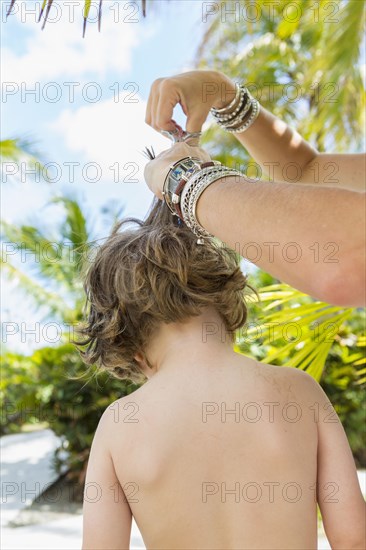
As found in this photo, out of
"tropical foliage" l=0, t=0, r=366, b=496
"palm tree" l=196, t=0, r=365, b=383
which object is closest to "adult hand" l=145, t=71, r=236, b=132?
"tropical foliage" l=0, t=0, r=366, b=496

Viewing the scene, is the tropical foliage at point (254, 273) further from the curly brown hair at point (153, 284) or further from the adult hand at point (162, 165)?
the adult hand at point (162, 165)

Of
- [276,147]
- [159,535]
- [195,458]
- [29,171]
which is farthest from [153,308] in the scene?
[29,171]

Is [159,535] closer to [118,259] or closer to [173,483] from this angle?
[173,483]

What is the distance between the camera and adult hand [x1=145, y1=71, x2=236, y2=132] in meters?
1.36

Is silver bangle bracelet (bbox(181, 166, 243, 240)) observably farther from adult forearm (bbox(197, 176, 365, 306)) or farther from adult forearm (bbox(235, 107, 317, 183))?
adult forearm (bbox(235, 107, 317, 183))

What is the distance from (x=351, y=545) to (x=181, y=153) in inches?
34.2

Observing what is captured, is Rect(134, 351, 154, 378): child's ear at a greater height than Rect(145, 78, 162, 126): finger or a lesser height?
lesser

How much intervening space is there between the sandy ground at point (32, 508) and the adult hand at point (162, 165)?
128 inches

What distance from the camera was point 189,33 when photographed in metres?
8.78

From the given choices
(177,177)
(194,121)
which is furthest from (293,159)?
(177,177)

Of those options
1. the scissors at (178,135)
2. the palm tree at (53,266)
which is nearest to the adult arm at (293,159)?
the scissors at (178,135)

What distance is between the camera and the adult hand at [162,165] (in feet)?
3.85

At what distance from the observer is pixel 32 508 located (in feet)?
20.4

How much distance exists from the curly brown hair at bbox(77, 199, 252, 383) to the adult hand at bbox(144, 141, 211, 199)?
344 millimetres
